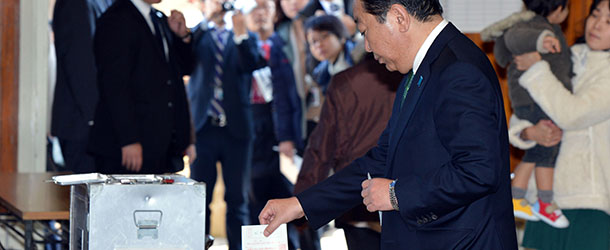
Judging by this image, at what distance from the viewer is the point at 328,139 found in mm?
3896

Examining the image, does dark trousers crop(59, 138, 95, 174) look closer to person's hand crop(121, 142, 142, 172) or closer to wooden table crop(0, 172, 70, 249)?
person's hand crop(121, 142, 142, 172)

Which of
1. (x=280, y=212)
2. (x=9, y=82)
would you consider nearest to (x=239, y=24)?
(x=9, y=82)

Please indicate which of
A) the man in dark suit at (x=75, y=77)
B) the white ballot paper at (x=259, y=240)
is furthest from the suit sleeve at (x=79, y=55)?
the white ballot paper at (x=259, y=240)

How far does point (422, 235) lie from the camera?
7.00 ft

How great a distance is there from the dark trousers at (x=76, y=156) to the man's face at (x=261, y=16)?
168 cm

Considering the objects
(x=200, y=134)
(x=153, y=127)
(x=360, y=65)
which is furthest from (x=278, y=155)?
(x=360, y=65)

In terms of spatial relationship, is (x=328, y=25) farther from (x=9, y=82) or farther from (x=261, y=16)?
(x=9, y=82)

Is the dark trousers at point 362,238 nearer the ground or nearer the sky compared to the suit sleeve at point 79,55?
nearer the ground

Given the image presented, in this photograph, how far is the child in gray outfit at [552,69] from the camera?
3.94 m

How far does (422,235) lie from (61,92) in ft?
13.4

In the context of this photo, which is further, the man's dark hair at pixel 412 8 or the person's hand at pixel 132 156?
the person's hand at pixel 132 156

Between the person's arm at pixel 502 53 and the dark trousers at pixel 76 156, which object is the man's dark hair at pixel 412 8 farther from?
the dark trousers at pixel 76 156

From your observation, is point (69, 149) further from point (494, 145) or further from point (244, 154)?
point (494, 145)

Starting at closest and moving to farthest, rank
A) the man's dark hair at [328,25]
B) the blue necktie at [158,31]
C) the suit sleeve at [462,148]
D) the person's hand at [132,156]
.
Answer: the suit sleeve at [462,148], the person's hand at [132,156], the blue necktie at [158,31], the man's dark hair at [328,25]
